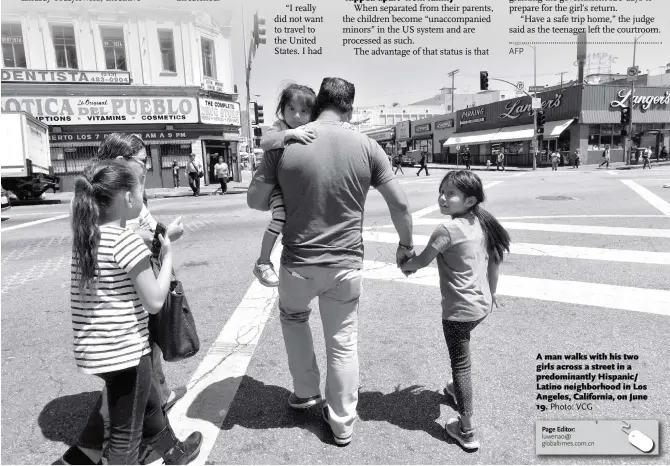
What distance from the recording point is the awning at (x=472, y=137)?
44.2m

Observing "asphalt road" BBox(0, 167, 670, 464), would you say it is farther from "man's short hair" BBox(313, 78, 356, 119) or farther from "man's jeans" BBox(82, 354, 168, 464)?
"man's short hair" BBox(313, 78, 356, 119)

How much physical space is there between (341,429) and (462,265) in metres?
1.08

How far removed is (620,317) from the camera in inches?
167

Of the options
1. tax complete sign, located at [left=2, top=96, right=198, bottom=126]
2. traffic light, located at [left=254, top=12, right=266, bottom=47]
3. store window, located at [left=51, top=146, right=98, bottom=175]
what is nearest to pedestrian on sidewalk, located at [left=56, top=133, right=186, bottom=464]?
traffic light, located at [left=254, top=12, right=266, bottom=47]

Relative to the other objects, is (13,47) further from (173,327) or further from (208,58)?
(173,327)

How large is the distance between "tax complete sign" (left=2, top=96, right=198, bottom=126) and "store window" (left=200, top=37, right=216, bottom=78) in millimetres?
2141

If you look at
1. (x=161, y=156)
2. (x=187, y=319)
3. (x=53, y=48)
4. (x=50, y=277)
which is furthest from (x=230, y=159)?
(x=187, y=319)

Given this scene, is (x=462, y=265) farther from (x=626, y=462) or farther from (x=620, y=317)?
(x=620, y=317)

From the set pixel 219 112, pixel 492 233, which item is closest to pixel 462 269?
pixel 492 233

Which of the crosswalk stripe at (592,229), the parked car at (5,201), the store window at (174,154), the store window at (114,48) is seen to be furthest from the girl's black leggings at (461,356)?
the store window at (114,48)

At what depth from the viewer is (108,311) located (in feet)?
6.61

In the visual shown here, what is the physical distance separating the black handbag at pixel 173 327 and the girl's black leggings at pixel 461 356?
52.8 inches

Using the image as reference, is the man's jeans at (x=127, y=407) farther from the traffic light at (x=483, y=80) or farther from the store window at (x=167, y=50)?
the traffic light at (x=483, y=80)

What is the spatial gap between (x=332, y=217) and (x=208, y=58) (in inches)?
1023
